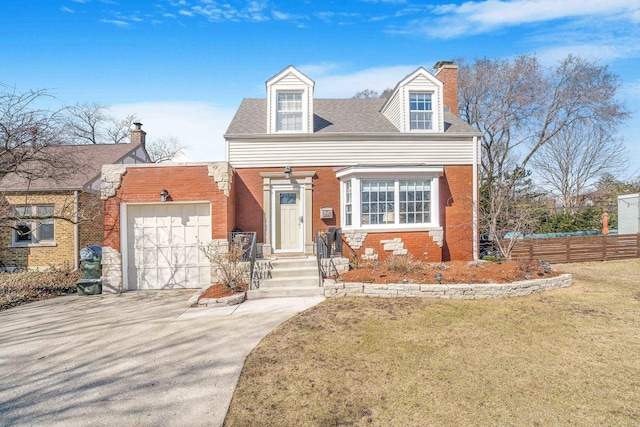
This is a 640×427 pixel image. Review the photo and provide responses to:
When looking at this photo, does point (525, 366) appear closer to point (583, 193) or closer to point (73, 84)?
point (73, 84)

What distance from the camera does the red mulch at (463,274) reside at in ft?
26.4

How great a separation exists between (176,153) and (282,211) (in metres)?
28.1

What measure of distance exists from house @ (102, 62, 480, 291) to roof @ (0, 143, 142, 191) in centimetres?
144

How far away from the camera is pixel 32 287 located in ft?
30.2

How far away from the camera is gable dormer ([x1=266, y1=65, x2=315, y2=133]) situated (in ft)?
36.7

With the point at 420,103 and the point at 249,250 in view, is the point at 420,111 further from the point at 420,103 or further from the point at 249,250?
the point at 249,250

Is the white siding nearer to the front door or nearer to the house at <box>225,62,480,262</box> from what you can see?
the house at <box>225,62,480,262</box>

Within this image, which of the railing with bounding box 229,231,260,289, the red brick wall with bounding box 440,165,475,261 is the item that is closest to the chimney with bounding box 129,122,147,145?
the railing with bounding box 229,231,260,289

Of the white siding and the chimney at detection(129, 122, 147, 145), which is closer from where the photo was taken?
the white siding

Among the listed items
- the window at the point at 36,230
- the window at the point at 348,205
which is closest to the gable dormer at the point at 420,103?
the window at the point at 348,205

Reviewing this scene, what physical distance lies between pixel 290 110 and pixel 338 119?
2124 mm

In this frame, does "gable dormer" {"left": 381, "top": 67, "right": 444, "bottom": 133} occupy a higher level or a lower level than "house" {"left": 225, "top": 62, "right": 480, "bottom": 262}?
higher

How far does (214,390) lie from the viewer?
3.78 meters

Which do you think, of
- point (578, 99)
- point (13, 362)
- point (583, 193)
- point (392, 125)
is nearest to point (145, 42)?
point (392, 125)
